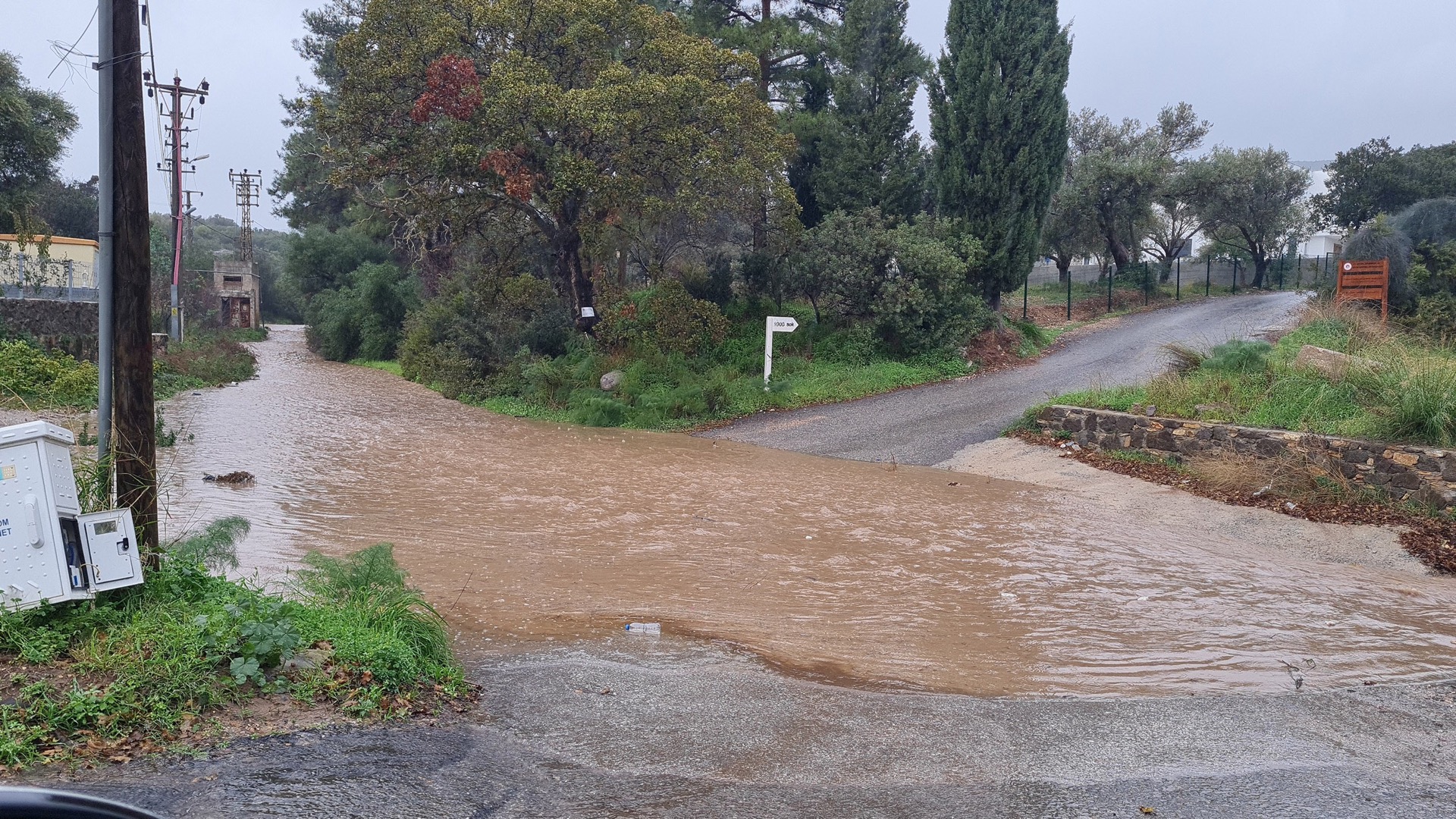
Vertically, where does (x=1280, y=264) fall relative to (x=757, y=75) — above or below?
below

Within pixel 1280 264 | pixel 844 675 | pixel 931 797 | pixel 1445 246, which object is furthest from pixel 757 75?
pixel 1280 264

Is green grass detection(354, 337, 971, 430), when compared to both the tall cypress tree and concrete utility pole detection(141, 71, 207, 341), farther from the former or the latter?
concrete utility pole detection(141, 71, 207, 341)

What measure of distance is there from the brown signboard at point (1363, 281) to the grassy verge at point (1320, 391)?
2751 millimetres

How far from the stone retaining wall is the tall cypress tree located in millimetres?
8695

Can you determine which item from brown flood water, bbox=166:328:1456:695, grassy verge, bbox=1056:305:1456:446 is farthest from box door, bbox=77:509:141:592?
grassy verge, bbox=1056:305:1456:446

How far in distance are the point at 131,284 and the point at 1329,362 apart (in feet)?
45.2

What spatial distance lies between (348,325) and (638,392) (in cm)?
2242

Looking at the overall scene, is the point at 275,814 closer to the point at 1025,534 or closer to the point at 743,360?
the point at 1025,534

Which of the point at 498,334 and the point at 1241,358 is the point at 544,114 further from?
the point at 1241,358

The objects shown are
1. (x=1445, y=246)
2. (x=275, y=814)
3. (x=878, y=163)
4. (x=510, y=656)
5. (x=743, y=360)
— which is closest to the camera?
(x=275, y=814)

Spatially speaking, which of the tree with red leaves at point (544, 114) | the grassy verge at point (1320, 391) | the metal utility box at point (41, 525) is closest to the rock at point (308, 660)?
the metal utility box at point (41, 525)

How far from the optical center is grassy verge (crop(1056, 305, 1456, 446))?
36.7 feet

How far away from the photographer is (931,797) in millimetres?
4523

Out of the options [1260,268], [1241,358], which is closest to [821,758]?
[1241,358]
